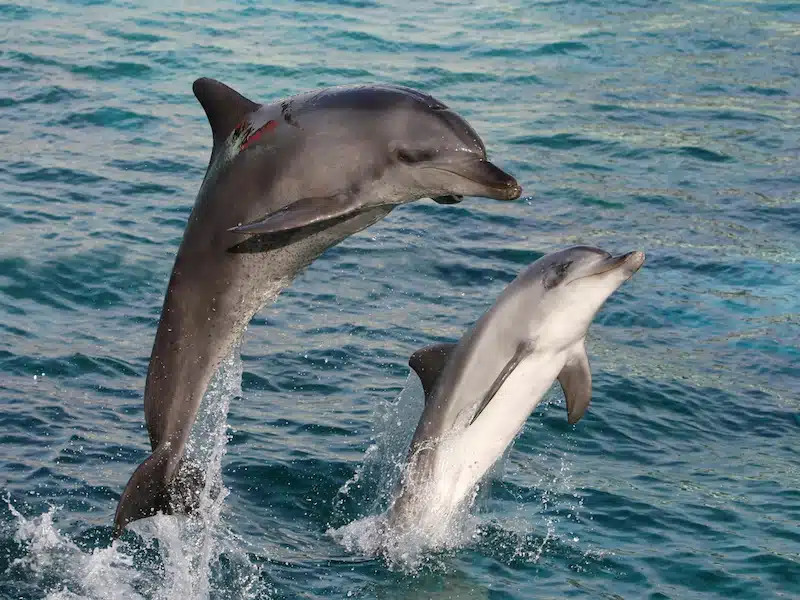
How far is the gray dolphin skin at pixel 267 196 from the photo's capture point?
21.2 feet

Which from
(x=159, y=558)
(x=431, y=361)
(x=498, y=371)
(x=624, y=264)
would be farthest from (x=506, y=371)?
(x=159, y=558)

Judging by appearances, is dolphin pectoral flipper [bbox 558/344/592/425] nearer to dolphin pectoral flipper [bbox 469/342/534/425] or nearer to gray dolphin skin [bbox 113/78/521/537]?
dolphin pectoral flipper [bbox 469/342/534/425]

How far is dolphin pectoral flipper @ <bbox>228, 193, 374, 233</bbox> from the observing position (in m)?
6.10

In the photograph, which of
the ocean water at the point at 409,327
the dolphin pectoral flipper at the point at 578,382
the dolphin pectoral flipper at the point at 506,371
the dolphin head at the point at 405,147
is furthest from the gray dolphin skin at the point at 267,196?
the dolphin pectoral flipper at the point at 578,382

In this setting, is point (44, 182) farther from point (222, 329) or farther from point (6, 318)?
point (222, 329)

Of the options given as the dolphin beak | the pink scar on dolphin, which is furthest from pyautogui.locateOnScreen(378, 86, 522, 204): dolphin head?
the dolphin beak

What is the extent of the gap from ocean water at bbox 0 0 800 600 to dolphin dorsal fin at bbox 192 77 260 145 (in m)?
1.75

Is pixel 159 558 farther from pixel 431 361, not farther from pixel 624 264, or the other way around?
pixel 624 264

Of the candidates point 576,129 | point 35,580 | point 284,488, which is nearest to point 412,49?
point 576,129

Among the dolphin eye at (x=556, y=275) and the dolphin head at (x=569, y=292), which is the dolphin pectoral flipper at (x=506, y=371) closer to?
the dolphin head at (x=569, y=292)

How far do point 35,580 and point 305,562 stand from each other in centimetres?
164

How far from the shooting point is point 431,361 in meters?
8.57

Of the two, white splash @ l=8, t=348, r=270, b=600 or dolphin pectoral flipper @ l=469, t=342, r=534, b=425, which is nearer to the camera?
white splash @ l=8, t=348, r=270, b=600

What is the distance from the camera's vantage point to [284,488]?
941 cm
